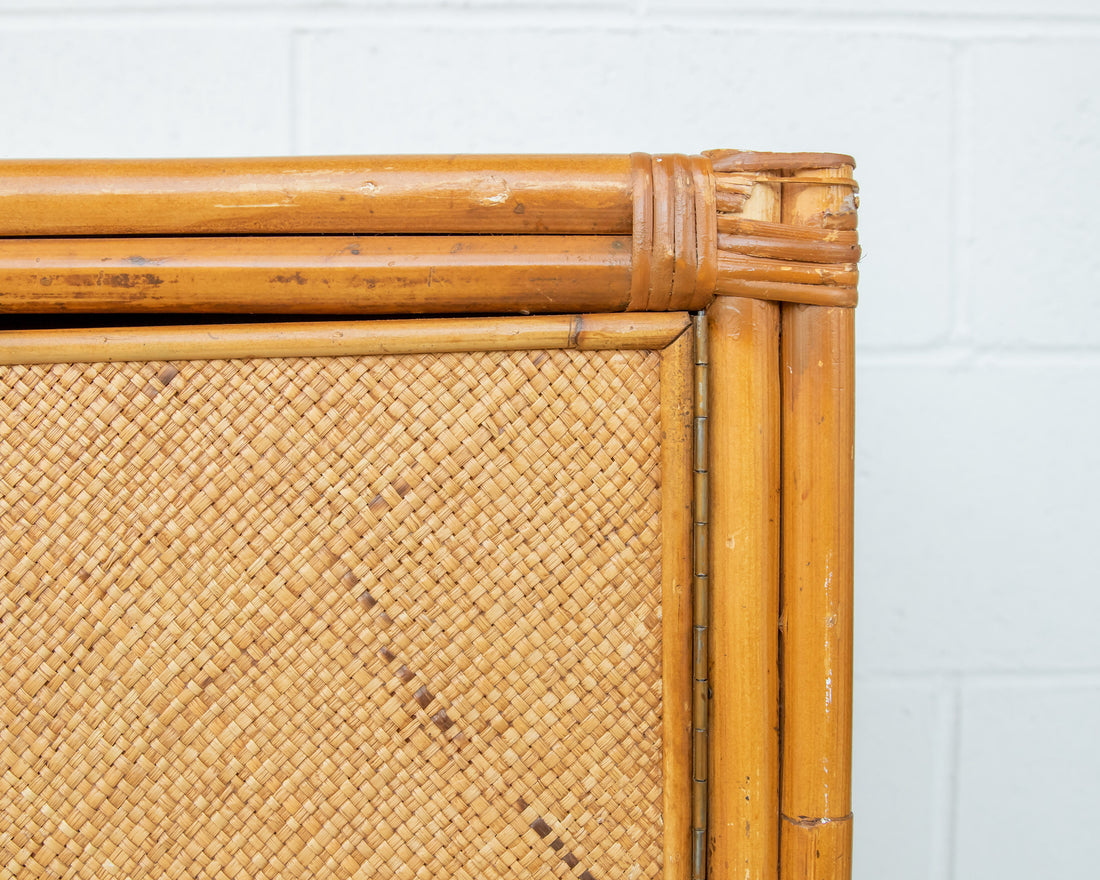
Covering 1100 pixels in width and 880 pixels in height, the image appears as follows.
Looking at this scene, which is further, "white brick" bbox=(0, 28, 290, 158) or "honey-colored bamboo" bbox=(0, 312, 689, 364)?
"white brick" bbox=(0, 28, 290, 158)

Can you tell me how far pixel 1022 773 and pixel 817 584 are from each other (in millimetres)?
477

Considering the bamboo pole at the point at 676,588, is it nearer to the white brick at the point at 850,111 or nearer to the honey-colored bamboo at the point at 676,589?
the honey-colored bamboo at the point at 676,589

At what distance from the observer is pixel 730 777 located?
419 millimetres

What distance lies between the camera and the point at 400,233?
40 cm

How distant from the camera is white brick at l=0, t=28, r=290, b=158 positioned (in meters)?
0.64

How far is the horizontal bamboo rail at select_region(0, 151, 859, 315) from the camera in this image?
1.27ft

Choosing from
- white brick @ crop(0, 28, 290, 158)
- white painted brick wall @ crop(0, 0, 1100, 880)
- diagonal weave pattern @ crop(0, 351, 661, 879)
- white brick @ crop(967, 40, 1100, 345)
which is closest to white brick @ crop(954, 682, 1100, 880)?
white painted brick wall @ crop(0, 0, 1100, 880)

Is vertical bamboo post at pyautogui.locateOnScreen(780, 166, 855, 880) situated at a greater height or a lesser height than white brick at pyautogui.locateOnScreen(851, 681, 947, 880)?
greater

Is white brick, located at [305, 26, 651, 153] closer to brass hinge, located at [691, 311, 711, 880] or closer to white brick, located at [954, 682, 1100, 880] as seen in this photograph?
brass hinge, located at [691, 311, 711, 880]

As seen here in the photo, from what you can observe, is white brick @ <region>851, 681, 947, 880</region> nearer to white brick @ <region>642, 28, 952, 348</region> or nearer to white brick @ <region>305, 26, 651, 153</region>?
white brick @ <region>642, 28, 952, 348</region>

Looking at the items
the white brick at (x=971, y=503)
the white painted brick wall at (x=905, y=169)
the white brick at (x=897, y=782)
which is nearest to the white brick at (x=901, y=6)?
the white painted brick wall at (x=905, y=169)

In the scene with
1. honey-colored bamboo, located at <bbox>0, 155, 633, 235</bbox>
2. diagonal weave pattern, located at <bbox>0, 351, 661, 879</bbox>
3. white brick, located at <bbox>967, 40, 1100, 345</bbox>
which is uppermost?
white brick, located at <bbox>967, 40, 1100, 345</bbox>

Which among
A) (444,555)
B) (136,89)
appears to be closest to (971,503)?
(444,555)

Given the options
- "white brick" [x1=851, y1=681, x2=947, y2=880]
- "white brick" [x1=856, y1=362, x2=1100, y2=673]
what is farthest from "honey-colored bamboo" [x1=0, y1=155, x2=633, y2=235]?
"white brick" [x1=851, y1=681, x2=947, y2=880]
